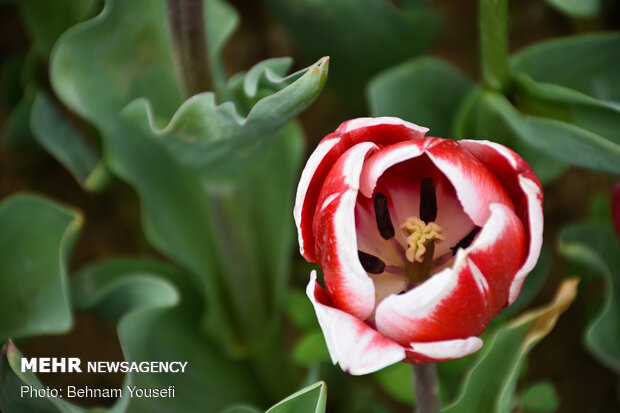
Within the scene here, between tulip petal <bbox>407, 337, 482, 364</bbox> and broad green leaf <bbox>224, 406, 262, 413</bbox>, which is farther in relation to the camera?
broad green leaf <bbox>224, 406, 262, 413</bbox>


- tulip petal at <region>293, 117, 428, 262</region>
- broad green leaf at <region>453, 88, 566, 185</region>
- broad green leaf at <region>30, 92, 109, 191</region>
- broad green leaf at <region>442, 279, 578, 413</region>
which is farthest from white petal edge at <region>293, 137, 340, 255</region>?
broad green leaf at <region>30, 92, 109, 191</region>

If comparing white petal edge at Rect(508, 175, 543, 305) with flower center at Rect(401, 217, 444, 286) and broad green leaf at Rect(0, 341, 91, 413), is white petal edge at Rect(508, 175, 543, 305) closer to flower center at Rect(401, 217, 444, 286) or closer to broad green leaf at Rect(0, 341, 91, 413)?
flower center at Rect(401, 217, 444, 286)

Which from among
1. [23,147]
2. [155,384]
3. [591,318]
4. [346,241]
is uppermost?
[346,241]

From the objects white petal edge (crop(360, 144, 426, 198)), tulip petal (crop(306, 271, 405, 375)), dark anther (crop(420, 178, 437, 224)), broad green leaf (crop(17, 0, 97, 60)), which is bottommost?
dark anther (crop(420, 178, 437, 224))

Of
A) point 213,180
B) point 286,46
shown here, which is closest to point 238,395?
point 213,180

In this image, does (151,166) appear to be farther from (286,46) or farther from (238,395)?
(286,46)

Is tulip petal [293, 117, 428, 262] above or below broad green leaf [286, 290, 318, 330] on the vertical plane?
above

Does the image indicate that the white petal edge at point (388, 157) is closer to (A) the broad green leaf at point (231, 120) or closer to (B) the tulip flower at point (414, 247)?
(B) the tulip flower at point (414, 247)
